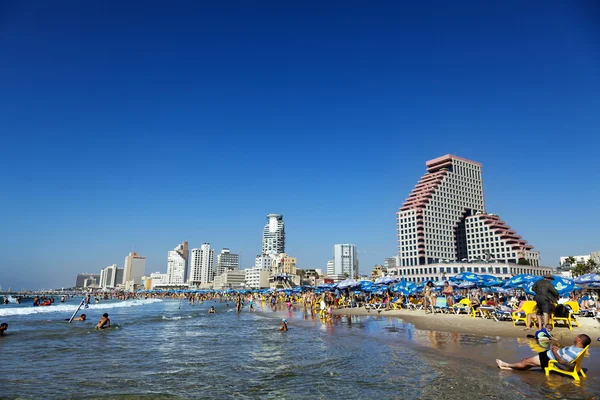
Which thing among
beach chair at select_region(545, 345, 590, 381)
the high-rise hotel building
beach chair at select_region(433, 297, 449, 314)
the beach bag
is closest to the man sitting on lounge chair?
beach chair at select_region(545, 345, 590, 381)

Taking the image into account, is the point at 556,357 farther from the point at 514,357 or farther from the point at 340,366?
the point at 340,366

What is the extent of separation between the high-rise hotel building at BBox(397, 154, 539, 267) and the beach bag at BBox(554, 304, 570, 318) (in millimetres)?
109513

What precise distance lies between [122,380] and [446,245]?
134m

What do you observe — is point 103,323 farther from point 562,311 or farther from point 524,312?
point 562,311

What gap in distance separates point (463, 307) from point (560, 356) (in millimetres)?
16990

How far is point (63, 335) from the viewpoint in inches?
840

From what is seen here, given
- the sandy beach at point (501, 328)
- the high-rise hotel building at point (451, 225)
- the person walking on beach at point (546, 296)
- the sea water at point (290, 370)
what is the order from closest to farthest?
the sea water at point (290, 370) < the person walking on beach at point (546, 296) < the sandy beach at point (501, 328) < the high-rise hotel building at point (451, 225)

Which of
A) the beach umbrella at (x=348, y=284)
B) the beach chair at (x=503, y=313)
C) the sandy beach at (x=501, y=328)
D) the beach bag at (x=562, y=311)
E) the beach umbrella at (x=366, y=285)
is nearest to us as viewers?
the sandy beach at (x=501, y=328)

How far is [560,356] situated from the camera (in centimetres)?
827

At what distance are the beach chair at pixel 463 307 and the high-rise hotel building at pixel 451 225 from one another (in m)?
100

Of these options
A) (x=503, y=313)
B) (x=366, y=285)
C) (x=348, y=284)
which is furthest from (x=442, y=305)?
(x=348, y=284)

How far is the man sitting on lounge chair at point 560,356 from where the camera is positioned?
26.0ft

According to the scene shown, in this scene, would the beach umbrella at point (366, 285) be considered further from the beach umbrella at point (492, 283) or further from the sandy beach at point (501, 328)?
the sandy beach at point (501, 328)

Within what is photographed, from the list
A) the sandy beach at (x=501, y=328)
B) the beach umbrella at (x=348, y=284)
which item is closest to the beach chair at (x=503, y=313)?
the sandy beach at (x=501, y=328)
